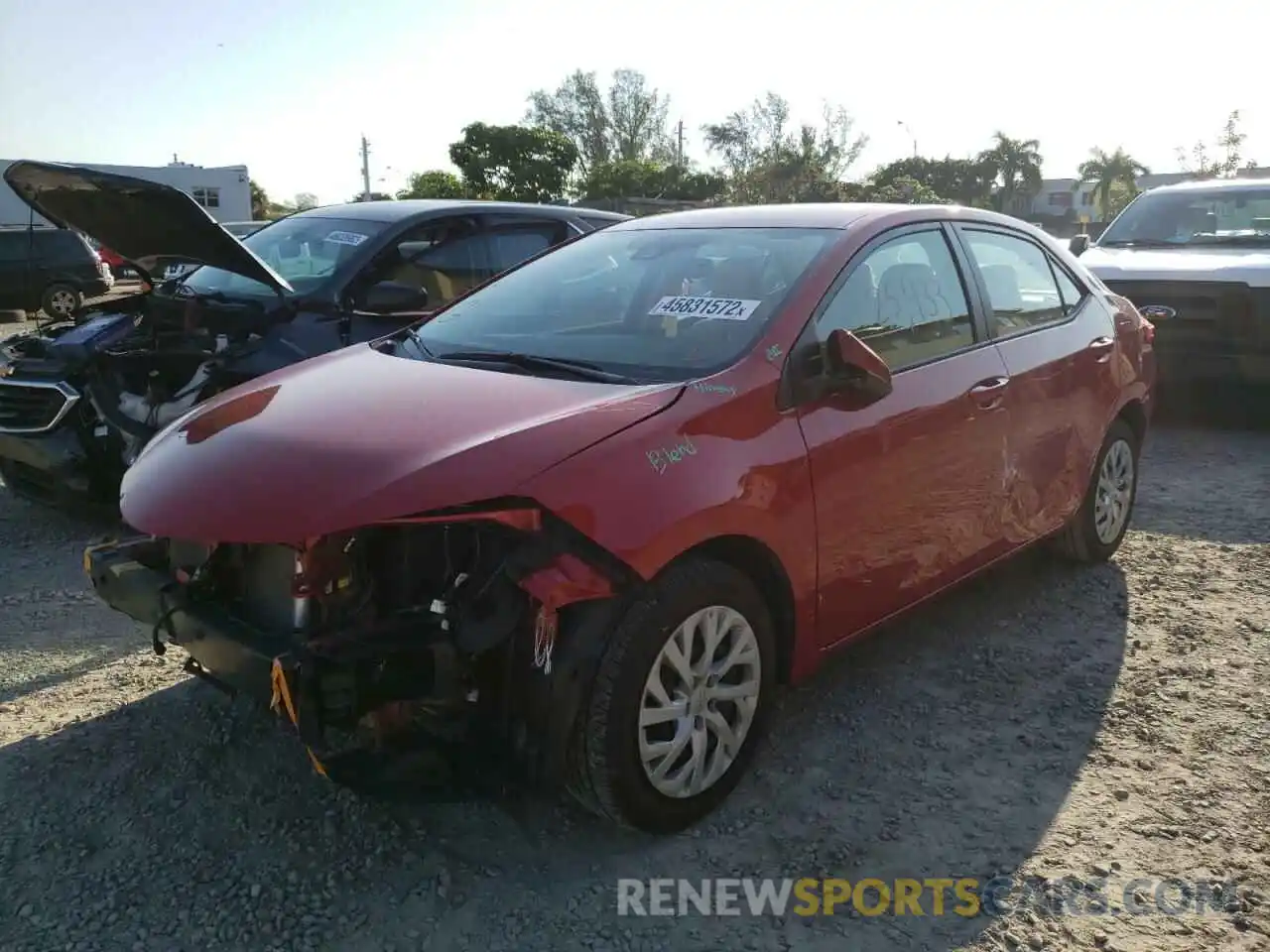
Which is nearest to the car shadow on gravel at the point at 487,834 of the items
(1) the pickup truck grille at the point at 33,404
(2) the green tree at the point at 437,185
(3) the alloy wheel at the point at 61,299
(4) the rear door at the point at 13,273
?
(1) the pickup truck grille at the point at 33,404

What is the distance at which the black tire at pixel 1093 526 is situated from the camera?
489cm

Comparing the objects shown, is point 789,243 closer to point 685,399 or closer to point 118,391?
point 685,399

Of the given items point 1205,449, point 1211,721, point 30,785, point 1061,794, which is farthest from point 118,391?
point 1205,449

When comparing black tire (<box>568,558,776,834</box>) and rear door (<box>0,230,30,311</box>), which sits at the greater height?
rear door (<box>0,230,30,311</box>)

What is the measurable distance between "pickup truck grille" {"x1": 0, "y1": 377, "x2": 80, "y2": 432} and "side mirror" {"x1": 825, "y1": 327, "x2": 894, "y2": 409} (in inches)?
162

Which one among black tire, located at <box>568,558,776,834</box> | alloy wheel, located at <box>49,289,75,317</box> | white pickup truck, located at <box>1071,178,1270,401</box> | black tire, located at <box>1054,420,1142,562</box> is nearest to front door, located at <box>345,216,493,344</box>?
black tire, located at <box>568,558,776,834</box>

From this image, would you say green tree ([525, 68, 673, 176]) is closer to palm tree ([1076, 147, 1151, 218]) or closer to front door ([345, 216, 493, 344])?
palm tree ([1076, 147, 1151, 218])

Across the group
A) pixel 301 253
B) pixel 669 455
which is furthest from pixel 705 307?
pixel 301 253

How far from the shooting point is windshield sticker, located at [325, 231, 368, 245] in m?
5.99

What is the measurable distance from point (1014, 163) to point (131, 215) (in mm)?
61806

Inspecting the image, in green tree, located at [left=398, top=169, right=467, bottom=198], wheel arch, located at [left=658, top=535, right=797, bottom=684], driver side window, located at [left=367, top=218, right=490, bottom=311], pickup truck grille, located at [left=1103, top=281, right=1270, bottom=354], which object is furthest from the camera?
green tree, located at [left=398, top=169, right=467, bottom=198]

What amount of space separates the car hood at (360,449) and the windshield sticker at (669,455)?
0.36 ft

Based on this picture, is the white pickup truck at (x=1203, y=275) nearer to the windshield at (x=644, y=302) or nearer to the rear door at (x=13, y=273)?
the windshield at (x=644, y=302)

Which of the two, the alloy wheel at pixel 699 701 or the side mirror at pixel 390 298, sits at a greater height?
the side mirror at pixel 390 298
